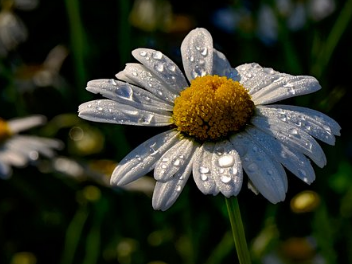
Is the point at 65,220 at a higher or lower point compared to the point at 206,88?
lower

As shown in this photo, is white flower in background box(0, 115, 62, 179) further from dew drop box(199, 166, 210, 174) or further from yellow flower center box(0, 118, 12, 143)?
dew drop box(199, 166, 210, 174)

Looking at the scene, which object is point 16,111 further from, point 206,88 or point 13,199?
point 206,88

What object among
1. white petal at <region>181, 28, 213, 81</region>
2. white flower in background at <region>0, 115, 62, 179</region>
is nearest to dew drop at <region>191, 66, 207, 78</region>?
white petal at <region>181, 28, 213, 81</region>

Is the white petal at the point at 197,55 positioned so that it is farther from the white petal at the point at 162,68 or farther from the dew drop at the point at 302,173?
the dew drop at the point at 302,173

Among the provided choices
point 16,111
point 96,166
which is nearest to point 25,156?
point 96,166

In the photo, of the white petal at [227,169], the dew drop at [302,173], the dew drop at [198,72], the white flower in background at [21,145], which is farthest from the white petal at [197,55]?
the white flower in background at [21,145]

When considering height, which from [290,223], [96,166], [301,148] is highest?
[301,148]
